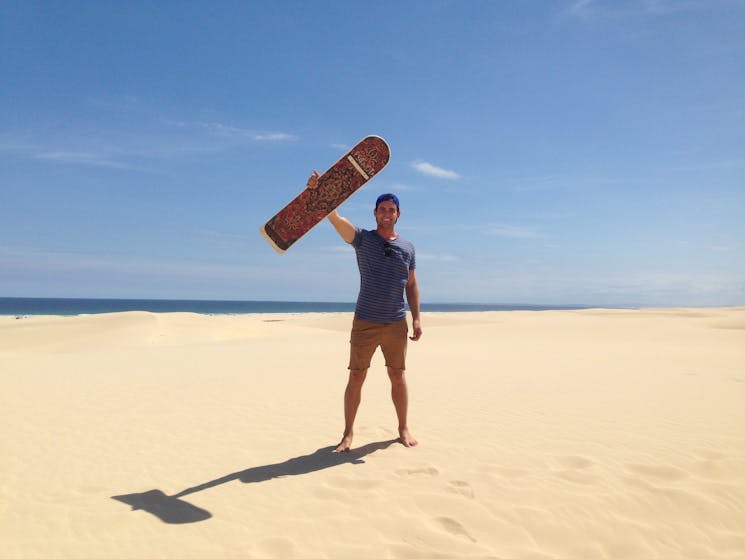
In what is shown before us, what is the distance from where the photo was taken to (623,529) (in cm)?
304

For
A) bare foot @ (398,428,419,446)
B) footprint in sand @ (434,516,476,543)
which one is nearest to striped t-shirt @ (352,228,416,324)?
bare foot @ (398,428,419,446)

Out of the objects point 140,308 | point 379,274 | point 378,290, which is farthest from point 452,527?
point 140,308

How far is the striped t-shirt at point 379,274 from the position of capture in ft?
14.7

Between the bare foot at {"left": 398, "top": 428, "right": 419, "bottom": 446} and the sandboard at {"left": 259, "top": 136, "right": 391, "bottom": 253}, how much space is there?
2205mm

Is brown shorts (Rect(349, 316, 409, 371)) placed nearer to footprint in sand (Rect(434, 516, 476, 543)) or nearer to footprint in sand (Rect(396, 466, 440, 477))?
footprint in sand (Rect(396, 466, 440, 477))

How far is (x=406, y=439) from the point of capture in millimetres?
4742

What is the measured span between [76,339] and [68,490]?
57.8ft

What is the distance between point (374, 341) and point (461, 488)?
1.52m

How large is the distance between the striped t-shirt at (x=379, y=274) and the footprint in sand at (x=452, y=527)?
1830 mm

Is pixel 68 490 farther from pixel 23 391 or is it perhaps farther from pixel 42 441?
pixel 23 391

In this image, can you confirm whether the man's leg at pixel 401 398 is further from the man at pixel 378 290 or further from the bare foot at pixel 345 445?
the bare foot at pixel 345 445

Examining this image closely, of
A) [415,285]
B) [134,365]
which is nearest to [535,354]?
[415,285]

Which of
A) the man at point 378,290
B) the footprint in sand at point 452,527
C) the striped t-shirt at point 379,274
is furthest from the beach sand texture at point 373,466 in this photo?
the striped t-shirt at point 379,274

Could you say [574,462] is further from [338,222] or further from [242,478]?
[338,222]
